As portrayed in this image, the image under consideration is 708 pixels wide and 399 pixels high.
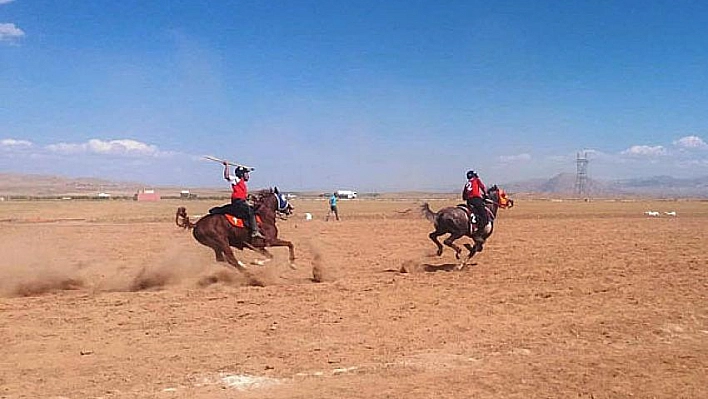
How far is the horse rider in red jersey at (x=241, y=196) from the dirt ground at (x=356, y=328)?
4.06 ft

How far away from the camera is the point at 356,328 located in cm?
1142

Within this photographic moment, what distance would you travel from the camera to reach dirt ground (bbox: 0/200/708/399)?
8422mm

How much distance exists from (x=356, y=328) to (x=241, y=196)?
6.20 m

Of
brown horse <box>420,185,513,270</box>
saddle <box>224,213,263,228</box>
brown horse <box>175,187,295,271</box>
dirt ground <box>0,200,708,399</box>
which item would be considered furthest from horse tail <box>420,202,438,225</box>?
saddle <box>224,213,263,228</box>

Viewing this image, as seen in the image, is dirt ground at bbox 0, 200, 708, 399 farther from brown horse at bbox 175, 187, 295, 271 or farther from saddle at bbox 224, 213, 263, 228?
saddle at bbox 224, 213, 263, 228

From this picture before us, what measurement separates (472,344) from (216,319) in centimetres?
467

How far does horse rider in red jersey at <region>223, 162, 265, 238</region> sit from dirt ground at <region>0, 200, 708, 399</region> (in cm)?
124

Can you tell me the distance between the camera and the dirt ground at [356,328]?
8422mm

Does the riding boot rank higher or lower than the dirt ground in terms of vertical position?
higher

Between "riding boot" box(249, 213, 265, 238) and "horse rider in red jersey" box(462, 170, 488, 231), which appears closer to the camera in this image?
"riding boot" box(249, 213, 265, 238)

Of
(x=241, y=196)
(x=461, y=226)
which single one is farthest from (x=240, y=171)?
(x=461, y=226)

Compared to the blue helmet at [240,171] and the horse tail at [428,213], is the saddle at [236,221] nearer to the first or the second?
the blue helmet at [240,171]

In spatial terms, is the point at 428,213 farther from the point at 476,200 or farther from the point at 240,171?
the point at 240,171

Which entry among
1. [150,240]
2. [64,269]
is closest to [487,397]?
[64,269]
